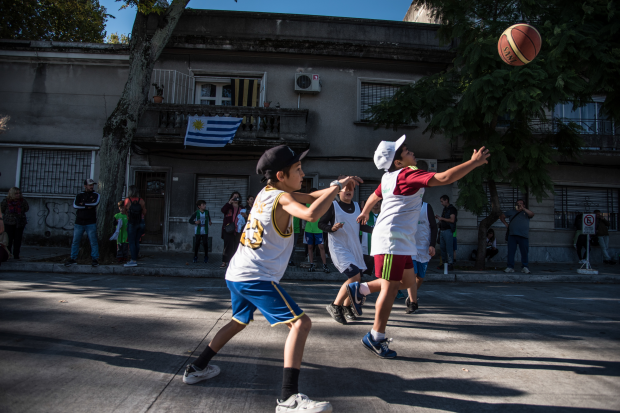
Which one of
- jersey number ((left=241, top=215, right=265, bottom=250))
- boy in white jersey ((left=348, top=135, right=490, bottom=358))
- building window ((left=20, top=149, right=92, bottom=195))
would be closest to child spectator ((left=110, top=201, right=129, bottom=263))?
building window ((left=20, top=149, right=92, bottom=195))

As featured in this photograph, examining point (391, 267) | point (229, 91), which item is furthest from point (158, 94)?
point (391, 267)

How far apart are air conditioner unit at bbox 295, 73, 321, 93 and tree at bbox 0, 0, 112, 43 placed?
9.89m

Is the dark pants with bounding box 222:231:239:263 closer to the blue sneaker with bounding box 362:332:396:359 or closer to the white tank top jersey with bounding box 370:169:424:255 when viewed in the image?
the white tank top jersey with bounding box 370:169:424:255

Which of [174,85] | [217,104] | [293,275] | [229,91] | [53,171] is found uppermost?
[229,91]

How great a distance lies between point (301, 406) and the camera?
2.28 m

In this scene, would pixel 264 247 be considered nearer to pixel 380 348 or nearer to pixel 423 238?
pixel 380 348

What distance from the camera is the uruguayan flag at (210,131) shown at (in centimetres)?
1252

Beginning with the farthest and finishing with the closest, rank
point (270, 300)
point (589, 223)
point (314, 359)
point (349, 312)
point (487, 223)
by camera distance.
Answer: point (487, 223) → point (589, 223) → point (349, 312) → point (314, 359) → point (270, 300)

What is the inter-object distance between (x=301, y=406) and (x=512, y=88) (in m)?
8.97

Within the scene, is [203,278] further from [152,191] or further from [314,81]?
[314,81]

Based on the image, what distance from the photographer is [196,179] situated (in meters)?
13.9

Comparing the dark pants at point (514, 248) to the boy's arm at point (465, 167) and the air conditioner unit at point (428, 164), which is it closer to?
the air conditioner unit at point (428, 164)

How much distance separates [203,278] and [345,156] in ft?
23.1

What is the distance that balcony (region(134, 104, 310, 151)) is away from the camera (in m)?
12.8
